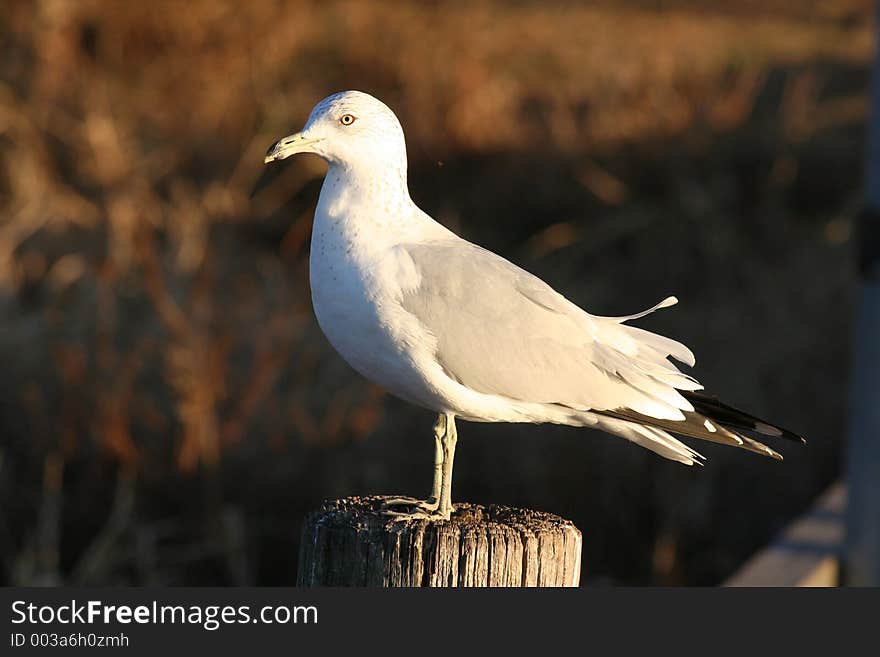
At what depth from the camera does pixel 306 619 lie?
2285mm

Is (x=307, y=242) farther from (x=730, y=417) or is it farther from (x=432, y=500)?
(x=730, y=417)

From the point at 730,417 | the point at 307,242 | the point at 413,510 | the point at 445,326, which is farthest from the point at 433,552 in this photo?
the point at 307,242

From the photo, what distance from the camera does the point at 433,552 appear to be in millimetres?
2334

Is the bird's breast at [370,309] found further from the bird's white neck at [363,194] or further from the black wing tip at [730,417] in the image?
the black wing tip at [730,417]

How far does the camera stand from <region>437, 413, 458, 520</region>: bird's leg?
2570 millimetres

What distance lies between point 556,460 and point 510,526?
11.4ft

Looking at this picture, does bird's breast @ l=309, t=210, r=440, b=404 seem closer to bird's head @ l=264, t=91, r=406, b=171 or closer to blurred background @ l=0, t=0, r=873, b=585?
bird's head @ l=264, t=91, r=406, b=171

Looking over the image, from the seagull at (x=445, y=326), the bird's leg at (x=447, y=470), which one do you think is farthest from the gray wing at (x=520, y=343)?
the bird's leg at (x=447, y=470)

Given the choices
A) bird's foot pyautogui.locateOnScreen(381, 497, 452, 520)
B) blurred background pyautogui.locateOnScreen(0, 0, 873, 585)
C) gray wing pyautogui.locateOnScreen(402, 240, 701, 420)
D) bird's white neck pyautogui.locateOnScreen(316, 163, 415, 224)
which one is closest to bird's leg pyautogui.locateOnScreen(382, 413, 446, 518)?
bird's foot pyautogui.locateOnScreen(381, 497, 452, 520)

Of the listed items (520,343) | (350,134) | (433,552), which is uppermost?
(350,134)

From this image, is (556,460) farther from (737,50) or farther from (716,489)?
(737,50)

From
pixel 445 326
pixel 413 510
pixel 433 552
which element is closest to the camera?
pixel 433 552

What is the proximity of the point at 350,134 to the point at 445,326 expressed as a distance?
42cm

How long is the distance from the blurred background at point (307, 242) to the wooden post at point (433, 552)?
280 cm
